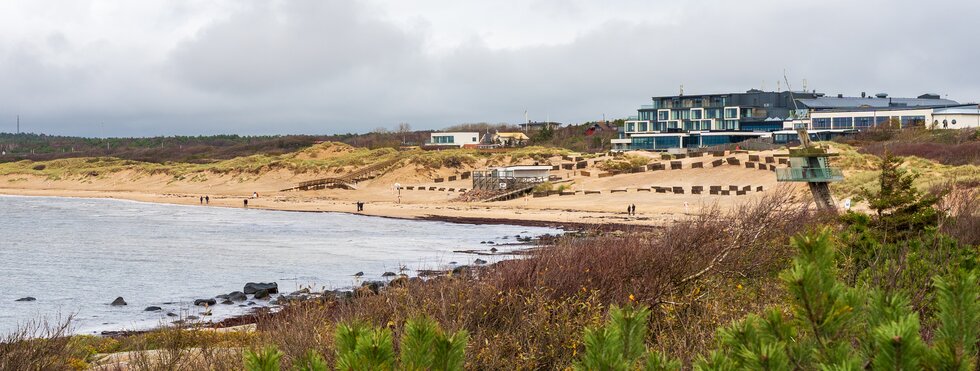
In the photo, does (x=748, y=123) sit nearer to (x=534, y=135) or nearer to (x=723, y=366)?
(x=534, y=135)

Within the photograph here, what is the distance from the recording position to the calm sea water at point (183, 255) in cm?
2317

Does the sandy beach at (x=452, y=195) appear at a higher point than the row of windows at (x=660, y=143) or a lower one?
lower

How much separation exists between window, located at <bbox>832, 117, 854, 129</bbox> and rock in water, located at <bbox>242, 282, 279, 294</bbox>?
7656 cm

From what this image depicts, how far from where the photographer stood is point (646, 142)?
104 metres

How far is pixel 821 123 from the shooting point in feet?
303

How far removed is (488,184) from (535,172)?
9.89ft

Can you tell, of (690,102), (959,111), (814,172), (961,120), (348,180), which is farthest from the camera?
A: (690,102)

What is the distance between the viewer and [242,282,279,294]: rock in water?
953 inches

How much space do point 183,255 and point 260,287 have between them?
10.9 m

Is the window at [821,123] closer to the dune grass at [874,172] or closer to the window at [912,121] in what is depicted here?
the window at [912,121]

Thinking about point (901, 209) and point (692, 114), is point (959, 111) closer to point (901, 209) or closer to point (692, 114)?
point (692, 114)

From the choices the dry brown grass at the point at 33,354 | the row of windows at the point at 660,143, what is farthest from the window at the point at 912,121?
→ the dry brown grass at the point at 33,354

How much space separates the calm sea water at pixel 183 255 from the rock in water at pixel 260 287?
418mm

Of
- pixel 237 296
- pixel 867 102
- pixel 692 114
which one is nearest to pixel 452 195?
pixel 237 296
